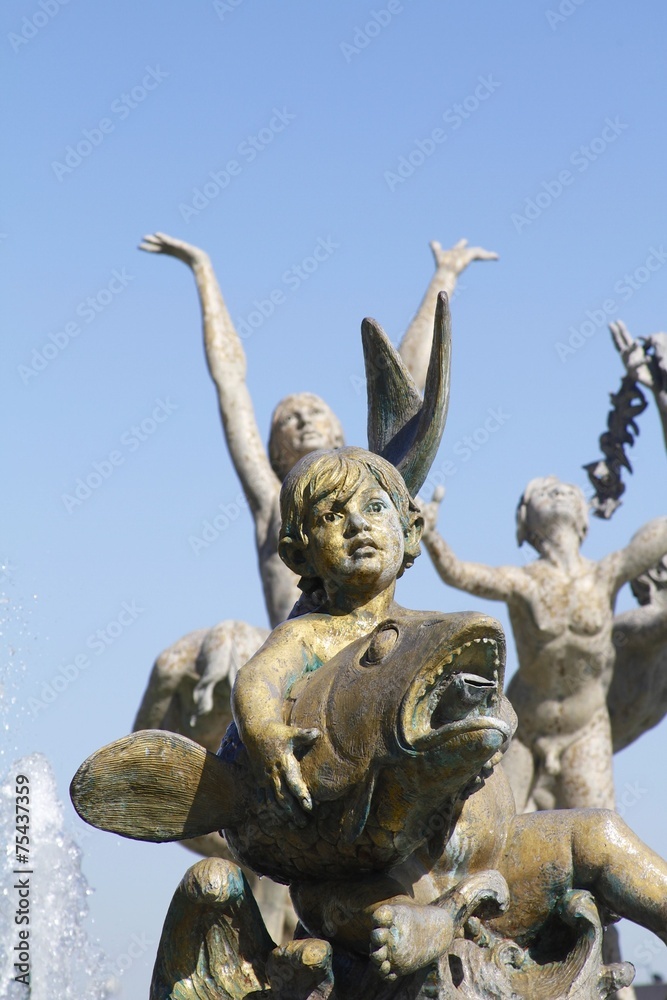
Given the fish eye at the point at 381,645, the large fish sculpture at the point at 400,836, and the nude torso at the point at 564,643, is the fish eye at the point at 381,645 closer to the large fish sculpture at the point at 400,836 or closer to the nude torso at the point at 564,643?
the large fish sculpture at the point at 400,836

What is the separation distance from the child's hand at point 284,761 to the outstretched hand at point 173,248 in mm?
6892

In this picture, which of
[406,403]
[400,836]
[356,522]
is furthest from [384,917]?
[406,403]

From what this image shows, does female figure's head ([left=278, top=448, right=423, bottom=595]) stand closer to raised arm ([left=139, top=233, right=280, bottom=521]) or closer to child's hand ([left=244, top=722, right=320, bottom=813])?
child's hand ([left=244, top=722, right=320, bottom=813])

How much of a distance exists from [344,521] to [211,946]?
2.71 ft

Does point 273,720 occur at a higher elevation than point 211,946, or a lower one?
higher

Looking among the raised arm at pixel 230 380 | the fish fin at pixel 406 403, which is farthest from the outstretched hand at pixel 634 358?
the fish fin at pixel 406 403

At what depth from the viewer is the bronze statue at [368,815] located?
2.57 meters

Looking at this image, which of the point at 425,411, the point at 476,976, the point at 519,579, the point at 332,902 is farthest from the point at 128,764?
the point at 519,579

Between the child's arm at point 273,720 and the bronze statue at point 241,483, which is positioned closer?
the child's arm at point 273,720

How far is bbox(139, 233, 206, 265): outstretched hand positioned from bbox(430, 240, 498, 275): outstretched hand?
4.71 feet

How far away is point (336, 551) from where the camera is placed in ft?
9.59

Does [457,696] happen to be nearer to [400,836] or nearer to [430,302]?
[400,836]

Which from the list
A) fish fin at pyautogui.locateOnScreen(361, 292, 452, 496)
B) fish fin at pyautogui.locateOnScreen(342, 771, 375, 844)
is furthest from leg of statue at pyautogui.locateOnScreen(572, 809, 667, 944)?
fish fin at pyautogui.locateOnScreen(361, 292, 452, 496)

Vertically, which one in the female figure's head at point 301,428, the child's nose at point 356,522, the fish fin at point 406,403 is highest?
the female figure's head at point 301,428
